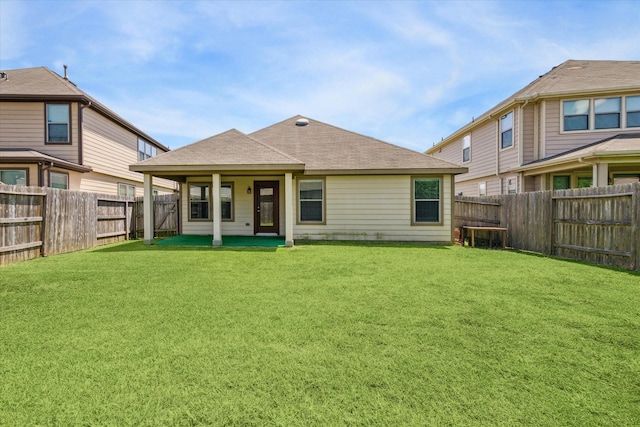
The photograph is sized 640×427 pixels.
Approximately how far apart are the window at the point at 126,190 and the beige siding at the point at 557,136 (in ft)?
66.8

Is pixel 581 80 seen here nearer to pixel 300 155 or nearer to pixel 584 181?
pixel 584 181

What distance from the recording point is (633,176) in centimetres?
1326

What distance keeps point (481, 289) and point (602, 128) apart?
469 inches

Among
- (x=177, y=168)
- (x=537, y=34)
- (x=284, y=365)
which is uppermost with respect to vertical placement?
(x=537, y=34)

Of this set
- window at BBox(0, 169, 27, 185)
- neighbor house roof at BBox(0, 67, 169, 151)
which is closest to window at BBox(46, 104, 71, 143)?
neighbor house roof at BBox(0, 67, 169, 151)

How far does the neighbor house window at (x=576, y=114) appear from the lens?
12344 mm

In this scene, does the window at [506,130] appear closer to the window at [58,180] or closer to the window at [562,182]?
the window at [562,182]

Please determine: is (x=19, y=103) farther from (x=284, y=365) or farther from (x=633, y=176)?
(x=633, y=176)

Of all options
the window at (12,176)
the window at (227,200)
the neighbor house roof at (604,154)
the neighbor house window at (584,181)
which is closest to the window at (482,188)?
the neighbor house window at (584,181)

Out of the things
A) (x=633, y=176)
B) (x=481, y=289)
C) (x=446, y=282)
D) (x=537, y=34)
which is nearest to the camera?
(x=481, y=289)

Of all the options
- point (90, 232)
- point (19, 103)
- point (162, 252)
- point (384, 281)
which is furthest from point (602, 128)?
point (19, 103)

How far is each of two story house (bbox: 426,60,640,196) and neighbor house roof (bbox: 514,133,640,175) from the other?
2 centimetres

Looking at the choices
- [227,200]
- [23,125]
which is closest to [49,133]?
[23,125]

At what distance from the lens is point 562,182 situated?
13.3 meters
